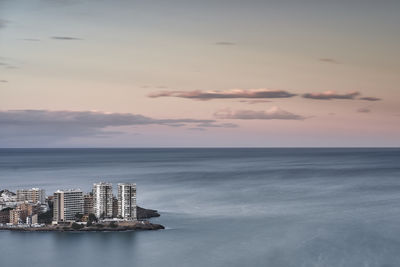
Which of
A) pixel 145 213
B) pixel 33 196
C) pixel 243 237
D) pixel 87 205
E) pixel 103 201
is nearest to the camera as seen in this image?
pixel 243 237

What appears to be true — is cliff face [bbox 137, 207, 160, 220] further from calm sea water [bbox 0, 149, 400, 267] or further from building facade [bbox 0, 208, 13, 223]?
building facade [bbox 0, 208, 13, 223]

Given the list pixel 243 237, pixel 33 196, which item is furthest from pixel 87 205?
pixel 243 237

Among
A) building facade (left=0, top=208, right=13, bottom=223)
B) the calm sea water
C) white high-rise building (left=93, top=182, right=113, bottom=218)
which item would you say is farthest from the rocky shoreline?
white high-rise building (left=93, top=182, right=113, bottom=218)

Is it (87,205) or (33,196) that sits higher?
(33,196)

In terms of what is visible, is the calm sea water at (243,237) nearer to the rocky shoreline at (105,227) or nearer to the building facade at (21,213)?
the rocky shoreline at (105,227)

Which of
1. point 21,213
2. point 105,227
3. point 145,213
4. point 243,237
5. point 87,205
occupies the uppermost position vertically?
point 87,205

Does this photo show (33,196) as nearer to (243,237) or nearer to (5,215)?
(5,215)

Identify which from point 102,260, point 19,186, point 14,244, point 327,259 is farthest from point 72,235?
point 19,186
